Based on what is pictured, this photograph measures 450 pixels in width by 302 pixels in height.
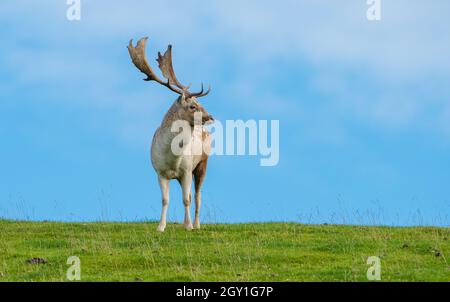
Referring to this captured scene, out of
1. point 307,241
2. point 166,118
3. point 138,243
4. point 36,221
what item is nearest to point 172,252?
point 138,243

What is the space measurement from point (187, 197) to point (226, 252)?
3733 mm

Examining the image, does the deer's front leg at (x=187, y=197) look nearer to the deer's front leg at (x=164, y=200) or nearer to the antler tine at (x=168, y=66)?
the deer's front leg at (x=164, y=200)

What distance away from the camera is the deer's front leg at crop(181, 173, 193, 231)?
1931 centimetres

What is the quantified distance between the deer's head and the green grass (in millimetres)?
2682

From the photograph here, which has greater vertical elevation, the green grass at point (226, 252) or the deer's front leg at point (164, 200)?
the deer's front leg at point (164, 200)

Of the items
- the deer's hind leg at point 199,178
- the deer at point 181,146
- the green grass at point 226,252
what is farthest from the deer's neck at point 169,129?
the green grass at point 226,252

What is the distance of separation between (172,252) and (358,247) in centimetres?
381

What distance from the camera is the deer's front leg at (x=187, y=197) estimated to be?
19.3 metres

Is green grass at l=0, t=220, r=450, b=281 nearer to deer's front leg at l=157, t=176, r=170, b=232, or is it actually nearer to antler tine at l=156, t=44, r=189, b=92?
deer's front leg at l=157, t=176, r=170, b=232

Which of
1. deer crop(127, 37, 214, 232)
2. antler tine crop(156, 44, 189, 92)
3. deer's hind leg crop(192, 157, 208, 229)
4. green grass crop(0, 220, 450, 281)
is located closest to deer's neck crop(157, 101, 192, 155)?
deer crop(127, 37, 214, 232)

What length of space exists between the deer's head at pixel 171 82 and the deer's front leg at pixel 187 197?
1.32 meters
